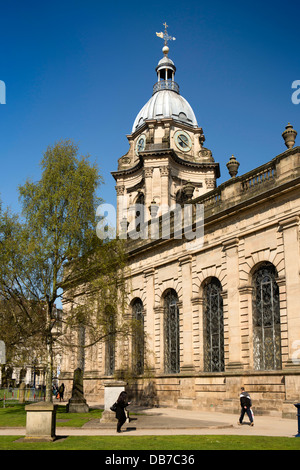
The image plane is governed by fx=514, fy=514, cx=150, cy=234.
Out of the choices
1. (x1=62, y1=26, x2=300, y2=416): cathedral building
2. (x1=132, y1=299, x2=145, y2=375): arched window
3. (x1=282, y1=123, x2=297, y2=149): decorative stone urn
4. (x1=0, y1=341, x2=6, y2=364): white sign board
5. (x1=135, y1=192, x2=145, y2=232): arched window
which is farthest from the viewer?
(x1=135, y1=192, x2=145, y2=232): arched window

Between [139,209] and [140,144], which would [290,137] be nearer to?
[139,209]

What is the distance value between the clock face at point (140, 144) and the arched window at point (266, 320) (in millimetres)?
24180

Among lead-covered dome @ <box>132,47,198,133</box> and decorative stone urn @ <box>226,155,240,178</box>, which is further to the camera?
lead-covered dome @ <box>132,47,198,133</box>

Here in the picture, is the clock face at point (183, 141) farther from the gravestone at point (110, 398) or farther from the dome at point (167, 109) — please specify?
the gravestone at point (110, 398)

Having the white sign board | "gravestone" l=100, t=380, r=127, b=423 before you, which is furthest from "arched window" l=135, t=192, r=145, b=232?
"gravestone" l=100, t=380, r=127, b=423

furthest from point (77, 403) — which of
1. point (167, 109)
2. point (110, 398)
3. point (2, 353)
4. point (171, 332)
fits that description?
point (167, 109)

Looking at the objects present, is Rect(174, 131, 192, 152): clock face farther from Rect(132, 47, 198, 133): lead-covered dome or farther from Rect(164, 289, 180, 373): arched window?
Rect(164, 289, 180, 373): arched window

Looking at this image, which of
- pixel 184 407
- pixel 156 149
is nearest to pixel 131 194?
pixel 156 149

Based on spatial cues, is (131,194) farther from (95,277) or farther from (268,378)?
(268,378)

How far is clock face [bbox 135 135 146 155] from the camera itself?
45166mm

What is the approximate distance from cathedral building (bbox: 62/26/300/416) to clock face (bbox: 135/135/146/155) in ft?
40.1

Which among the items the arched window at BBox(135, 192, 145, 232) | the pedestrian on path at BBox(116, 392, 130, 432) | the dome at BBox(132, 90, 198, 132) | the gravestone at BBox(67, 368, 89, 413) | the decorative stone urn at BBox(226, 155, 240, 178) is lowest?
the gravestone at BBox(67, 368, 89, 413)

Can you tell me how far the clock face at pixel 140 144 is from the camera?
45166 millimetres
